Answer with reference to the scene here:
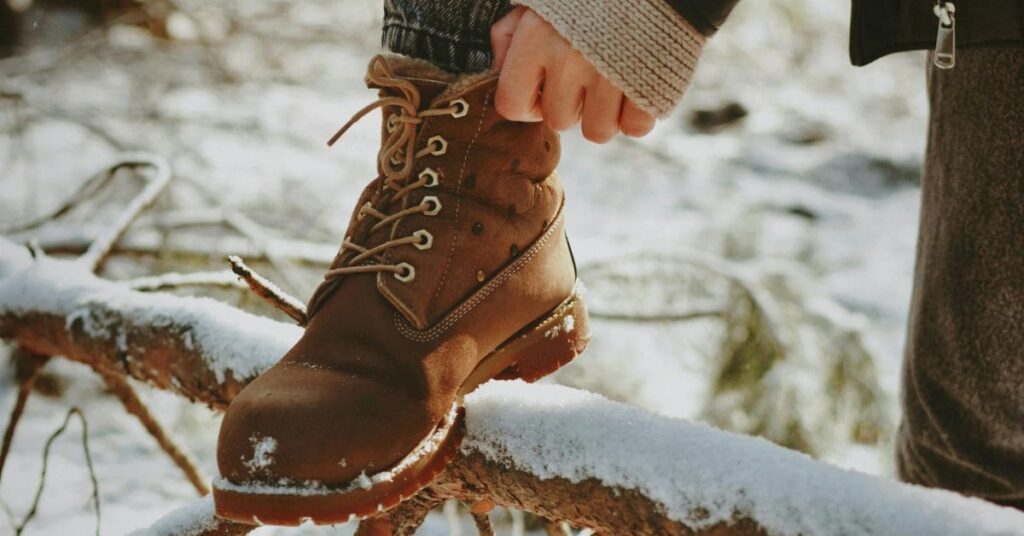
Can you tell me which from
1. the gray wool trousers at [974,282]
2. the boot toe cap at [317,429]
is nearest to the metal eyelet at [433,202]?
the boot toe cap at [317,429]

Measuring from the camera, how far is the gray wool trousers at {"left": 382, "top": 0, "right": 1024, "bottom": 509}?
100cm

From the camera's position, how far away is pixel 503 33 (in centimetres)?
95

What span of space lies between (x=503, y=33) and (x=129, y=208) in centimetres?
110

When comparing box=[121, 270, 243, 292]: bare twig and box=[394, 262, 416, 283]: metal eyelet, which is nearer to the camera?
box=[394, 262, 416, 283]: metal eyelet

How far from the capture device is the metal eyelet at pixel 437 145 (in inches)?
39.7

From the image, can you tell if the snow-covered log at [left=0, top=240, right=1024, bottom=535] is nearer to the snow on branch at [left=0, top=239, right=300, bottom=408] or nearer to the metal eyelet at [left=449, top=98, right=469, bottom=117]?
the snow on branch at [left=0, top=239, right=300, bottom=408]

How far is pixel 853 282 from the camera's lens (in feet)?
12.8

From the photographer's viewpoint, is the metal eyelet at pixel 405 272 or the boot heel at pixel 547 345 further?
the boot heel at pixel 547 345

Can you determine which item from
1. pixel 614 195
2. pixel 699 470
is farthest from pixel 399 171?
pixel 614 195

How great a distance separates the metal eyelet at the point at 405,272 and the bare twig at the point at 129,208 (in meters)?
0.80

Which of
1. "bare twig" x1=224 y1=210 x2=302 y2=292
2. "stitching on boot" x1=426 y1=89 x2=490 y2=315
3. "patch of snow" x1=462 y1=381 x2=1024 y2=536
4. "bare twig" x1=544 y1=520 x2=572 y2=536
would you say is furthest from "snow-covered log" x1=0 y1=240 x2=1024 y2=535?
"bare twig" x1=224 y1=210 x2=302 y2=292

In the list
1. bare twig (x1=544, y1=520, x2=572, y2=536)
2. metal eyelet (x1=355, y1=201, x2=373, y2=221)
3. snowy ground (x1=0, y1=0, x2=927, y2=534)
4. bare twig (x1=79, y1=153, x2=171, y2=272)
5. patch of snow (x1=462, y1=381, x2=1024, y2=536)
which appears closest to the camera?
patch of snow (x1=462, y1=381, x2=1024, y2=536)

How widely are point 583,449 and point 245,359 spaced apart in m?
0.46

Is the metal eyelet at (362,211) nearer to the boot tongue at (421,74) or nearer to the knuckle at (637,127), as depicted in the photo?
the boot tongue at (421,74)
